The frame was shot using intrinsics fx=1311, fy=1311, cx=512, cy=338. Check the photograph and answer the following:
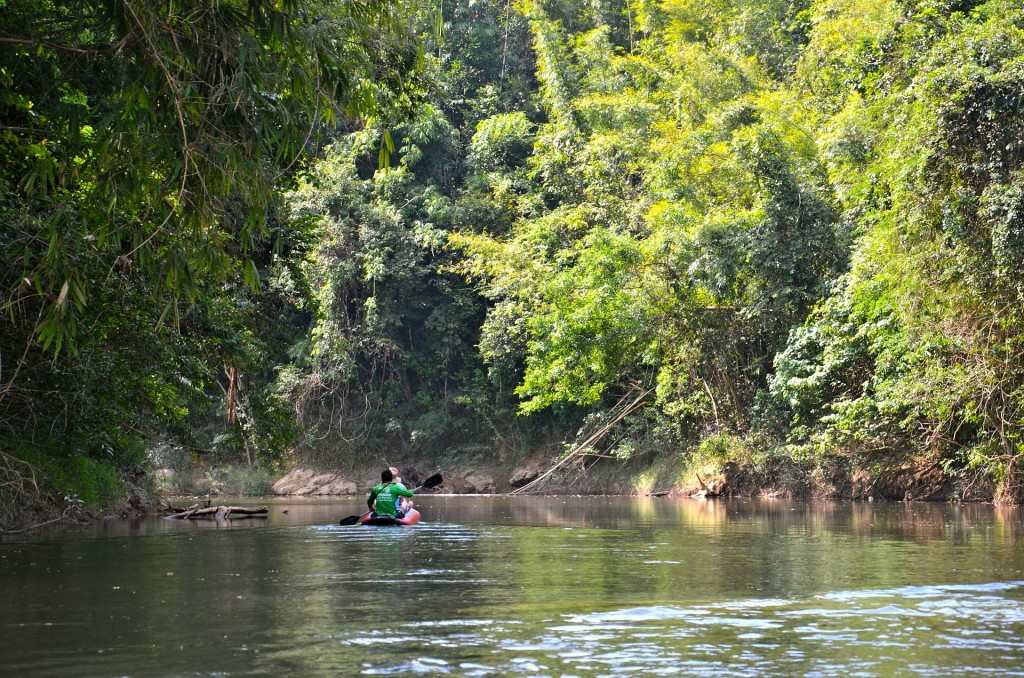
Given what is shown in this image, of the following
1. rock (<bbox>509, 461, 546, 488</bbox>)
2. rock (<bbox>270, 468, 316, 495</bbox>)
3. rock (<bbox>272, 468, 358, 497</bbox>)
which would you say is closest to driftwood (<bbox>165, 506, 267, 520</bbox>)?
rock (<bbox>509, 461, 546, 488</bbox>)

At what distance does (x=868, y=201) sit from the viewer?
26406mm

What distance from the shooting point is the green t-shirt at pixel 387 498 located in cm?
2031

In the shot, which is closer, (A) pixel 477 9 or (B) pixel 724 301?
(B) pixel 724 301

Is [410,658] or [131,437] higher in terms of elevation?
[131,437]

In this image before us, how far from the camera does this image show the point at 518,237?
40719mm

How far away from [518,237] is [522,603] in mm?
31337

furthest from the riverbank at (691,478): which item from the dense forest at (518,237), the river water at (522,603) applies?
the river water at (522,603)

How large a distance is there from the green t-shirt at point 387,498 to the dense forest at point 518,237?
6.22 feet

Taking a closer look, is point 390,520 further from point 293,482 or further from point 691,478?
point 293,482

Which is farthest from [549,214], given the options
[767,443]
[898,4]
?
[898,4]

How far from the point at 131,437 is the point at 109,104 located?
46.1 ft

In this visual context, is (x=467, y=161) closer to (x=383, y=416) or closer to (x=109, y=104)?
(x=383, y=416)

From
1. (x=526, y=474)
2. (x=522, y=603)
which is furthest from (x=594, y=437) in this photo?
(x=522, y=603)

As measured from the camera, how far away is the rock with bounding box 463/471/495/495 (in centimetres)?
4192
